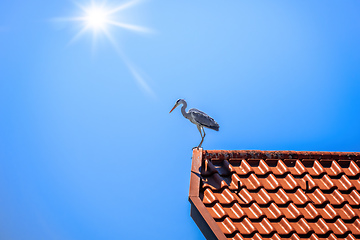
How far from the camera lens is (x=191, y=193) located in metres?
3.90

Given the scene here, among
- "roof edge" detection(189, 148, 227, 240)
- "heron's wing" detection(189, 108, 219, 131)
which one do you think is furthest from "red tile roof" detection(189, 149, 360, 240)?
"heron's wing" detection(189, 108, 219, 131)

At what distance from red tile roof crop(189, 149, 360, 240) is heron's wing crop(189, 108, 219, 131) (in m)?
1.39

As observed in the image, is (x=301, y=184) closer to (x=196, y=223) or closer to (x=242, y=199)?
(x=242, y=199)

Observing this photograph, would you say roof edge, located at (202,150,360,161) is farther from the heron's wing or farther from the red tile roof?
the heron's wing

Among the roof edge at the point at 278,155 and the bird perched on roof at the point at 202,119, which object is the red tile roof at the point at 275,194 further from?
the bird perched on roof at the point at 202,119

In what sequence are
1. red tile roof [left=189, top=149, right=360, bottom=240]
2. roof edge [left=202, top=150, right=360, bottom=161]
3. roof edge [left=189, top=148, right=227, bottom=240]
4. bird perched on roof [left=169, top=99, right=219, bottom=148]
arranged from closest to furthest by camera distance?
roof edge [left=189, top=148, right=227, bottom=240] < red tile roof [left=189, top=149, right=360, bottom=240] < roof edge [left=202, top=150, right=360, bottom=161] < bird perched on roof [left=169, top=99, right=219, bottom=148]

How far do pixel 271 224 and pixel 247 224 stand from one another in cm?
23

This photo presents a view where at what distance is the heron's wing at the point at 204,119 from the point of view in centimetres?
587

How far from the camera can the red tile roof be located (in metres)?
3.73

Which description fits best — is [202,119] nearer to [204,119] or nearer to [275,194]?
[204,119]

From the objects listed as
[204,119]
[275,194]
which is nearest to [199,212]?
[275,194]

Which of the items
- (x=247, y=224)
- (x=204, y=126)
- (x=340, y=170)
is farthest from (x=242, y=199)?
(x=204, y=126)

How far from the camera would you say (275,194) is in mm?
4066

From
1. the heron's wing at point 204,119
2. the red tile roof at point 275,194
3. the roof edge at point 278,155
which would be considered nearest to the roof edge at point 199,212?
the red tile roof at point 275,194
